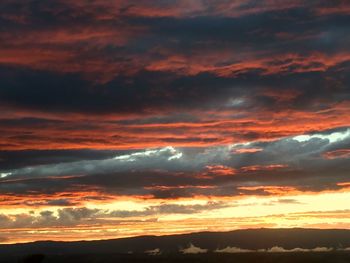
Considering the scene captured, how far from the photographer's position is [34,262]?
197 m
